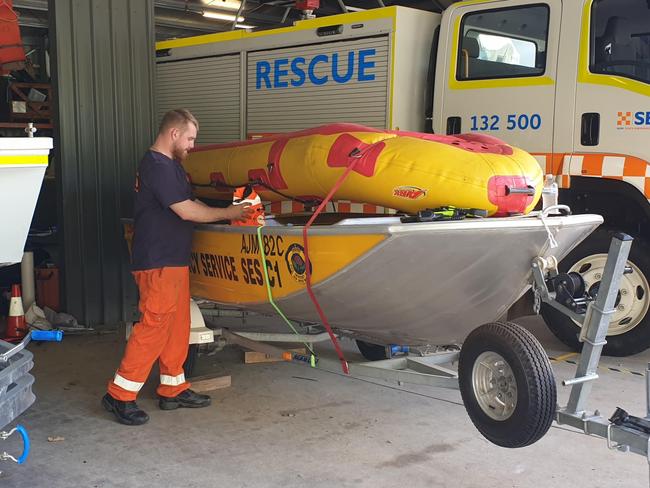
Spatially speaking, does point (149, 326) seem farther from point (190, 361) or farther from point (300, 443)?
point (300, 443)

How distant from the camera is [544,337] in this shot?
227 inches

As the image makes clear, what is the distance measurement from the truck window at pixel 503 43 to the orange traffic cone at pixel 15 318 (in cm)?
350

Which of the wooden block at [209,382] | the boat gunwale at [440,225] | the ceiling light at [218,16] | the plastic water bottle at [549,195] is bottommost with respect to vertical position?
the wooden block at [209,382]

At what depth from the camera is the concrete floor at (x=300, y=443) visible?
3.29 metres

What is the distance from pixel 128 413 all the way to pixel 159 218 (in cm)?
100

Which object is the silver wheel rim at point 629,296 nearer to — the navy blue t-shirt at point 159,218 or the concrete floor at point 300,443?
the concrete floor at point 300,443

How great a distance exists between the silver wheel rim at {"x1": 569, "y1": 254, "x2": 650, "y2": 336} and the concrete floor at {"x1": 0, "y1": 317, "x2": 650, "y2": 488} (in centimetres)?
42

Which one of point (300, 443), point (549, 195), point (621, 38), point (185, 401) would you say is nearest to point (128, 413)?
point (185, 401)

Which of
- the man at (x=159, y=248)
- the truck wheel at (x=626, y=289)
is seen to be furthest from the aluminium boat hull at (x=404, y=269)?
the truck wheel at (x=626, y=289)

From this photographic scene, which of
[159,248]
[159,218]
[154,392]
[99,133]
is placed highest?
[99,133]

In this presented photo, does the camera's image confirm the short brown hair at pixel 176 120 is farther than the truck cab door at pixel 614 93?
No

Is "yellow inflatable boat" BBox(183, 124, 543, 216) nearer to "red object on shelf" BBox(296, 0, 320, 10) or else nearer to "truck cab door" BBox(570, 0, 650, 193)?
"truck cab door" BBox(570, 0, 650, 193)

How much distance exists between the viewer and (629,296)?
16.4 feet

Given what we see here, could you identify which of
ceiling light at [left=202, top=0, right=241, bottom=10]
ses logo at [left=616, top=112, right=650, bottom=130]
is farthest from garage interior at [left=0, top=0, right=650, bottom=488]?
ceiling light at [left=202, top=0, right=241, bottom=10]
